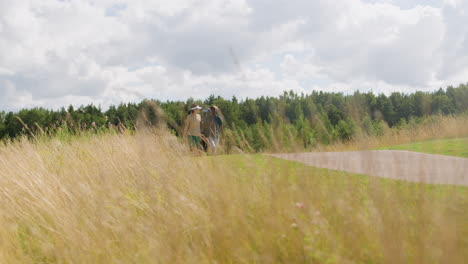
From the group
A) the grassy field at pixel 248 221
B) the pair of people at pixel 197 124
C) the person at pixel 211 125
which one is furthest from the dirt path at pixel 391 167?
the person at pixel 211 125

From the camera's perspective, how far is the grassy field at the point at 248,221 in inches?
68.3

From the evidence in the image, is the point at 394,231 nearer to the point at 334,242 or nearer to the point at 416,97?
the point at 334,242

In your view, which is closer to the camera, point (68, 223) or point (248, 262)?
point (248, 262)

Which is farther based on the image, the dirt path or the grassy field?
the dirt path

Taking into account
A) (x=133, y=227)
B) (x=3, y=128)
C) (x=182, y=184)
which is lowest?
(x=133, y=227)

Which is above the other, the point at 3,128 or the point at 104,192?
the point at 3,128

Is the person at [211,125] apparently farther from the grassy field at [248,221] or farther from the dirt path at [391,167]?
the grassy field at [248,221]

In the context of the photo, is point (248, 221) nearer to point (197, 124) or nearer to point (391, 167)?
point (391, 167)

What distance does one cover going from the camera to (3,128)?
60.2 ft

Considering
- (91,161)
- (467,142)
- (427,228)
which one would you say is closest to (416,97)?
(467,142)

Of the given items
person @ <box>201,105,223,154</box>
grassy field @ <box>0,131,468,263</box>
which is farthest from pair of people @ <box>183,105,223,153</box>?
grassy field @ <box>0,131,468,263</box>

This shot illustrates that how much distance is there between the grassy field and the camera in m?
1.73

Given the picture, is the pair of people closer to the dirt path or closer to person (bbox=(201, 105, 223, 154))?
person (bbox=(201, 105, 223, 154))

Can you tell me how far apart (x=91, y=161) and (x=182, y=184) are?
7.97 ft
